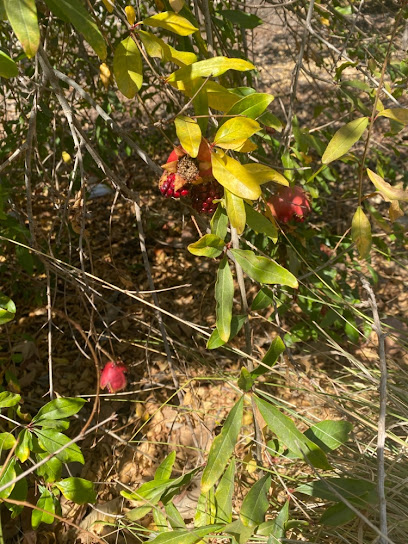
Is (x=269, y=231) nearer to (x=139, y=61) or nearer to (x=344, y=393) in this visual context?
(x=139, y=61)

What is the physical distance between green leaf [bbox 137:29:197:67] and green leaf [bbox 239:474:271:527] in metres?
0.79

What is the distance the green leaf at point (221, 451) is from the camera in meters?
0.92

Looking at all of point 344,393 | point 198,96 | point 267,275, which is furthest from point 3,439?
point 344,393

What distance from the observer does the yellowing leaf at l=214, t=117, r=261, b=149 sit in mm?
833

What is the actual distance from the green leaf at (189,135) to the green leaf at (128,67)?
0.40 ft

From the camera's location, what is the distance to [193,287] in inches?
104

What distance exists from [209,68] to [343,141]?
353 millimetres

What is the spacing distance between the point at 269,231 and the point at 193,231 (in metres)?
1.91

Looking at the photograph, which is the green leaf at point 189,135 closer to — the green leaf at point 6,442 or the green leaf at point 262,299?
the green leaf at point 262,299

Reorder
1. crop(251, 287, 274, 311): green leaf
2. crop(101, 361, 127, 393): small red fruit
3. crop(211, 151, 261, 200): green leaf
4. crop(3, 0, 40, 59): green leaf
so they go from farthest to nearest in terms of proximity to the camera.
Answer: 1. crop(101, 361, 127, 393): small red fruit
2. crop(251, 287, 274, 311): green leaf
3. crop(211, 151, 261, 200): green leaf
4. crop(3, 0, 40, 59): green leaf

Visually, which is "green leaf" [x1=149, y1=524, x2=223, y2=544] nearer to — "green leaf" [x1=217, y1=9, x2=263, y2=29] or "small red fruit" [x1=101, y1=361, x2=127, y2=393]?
"small red fruit" [x1=101, y1=361, x2=127, y2=393]

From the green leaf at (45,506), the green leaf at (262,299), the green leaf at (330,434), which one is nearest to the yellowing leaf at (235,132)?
the green leaf at (262,299)

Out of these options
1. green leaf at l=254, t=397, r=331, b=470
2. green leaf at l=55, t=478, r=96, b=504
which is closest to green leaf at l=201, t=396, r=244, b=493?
green leaf at l=254, t=397, r=331, b=470

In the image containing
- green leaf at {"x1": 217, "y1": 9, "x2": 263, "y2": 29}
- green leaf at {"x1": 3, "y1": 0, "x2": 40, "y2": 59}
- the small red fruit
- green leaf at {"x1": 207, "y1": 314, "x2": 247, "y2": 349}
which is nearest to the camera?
green leaf at {"x1": 3, "y1": 0, "x2": 40, "y2": 59}
